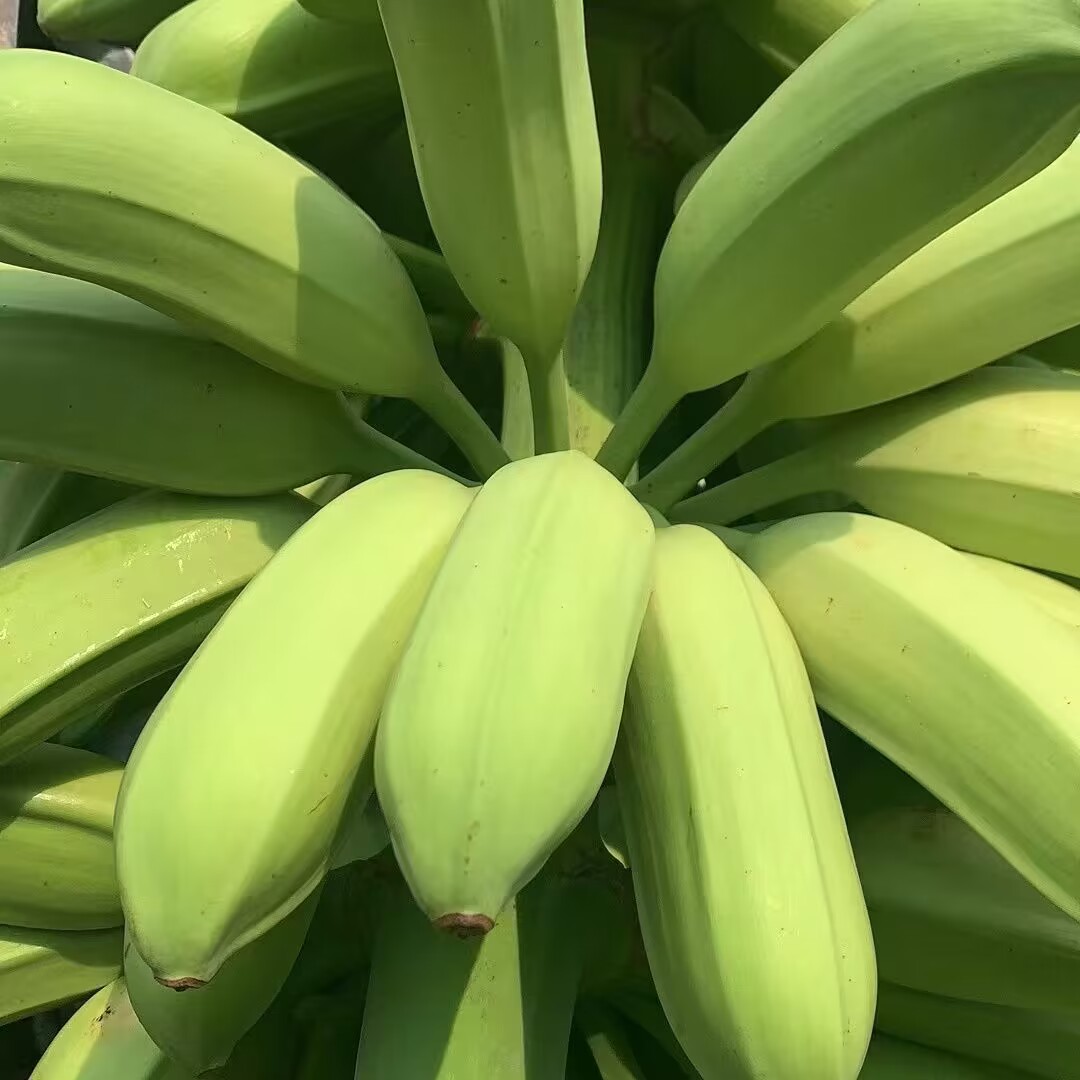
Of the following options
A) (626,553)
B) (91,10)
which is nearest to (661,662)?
(626,553)

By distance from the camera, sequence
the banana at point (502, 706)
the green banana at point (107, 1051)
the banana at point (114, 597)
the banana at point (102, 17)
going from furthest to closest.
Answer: the banana at point (102, 17) < the green banana at point (107, 1051) < the banana at point (114, 597) < the banana at point (502, 706)

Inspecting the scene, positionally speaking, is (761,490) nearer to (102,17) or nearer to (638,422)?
(638,422)

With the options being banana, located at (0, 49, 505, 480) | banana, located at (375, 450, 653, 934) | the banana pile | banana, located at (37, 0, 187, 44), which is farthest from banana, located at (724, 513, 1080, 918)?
banana, located at (37, 0, 187, 44)

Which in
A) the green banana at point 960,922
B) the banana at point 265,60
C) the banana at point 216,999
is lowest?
the banana at point 216,999

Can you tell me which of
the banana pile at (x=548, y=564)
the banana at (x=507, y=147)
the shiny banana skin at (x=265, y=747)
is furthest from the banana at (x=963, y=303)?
the shiny banana skin at (x=265, y=747)

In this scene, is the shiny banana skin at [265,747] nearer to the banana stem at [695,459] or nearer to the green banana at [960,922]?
the banana stem at [695,459]

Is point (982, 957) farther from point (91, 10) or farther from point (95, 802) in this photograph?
point (91, 10)

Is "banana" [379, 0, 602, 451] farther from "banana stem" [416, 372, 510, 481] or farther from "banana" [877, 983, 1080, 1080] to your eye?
"banana" [877, 983, 1080, 1080]
